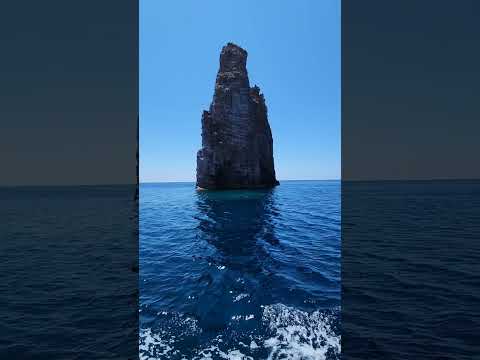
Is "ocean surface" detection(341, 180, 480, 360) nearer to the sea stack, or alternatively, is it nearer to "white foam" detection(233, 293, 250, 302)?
"white foam" detection(233, 293, 250, 302)

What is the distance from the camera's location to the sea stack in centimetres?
7319

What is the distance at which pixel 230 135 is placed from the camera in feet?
245

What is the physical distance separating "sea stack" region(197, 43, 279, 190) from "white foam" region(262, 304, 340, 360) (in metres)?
65.3

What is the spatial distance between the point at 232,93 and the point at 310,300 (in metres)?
74.4

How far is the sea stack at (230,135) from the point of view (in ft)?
240

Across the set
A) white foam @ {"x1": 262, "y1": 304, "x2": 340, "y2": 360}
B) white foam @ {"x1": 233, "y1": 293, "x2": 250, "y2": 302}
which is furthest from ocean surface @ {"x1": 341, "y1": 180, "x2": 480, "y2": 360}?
white foam @ {"x1": 233, "y1": 293, "x2": 250, "y2": 302}

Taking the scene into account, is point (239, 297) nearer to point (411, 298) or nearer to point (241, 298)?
point (241, 298)

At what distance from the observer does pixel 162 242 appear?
61.5 feet

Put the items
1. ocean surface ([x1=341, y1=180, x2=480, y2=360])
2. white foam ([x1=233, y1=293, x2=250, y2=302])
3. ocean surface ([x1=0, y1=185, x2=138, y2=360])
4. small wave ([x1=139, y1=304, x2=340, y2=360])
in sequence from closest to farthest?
1. small wave ([x1=139, y1=304, x2=340, y2=360])
2. ocean surface ([x1=341, y1=180, x2=480, y2=360])
3. ocean surface ([x1=0, y1=185, x2=138, y2=360])
4. white foam ([x1=233, y1=293, x2=250, y2=302])

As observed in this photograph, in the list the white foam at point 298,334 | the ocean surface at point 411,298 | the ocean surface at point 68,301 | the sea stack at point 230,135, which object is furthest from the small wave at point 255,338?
the sea stack at point 230,135

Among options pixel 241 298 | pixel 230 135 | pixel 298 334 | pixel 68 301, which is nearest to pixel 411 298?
pixel 298 334

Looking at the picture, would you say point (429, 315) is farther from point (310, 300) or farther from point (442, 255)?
point (442, 255)

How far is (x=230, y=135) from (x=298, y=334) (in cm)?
7016

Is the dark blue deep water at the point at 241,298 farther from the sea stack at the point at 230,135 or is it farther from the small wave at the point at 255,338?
the sea stack at the point at 230,135
